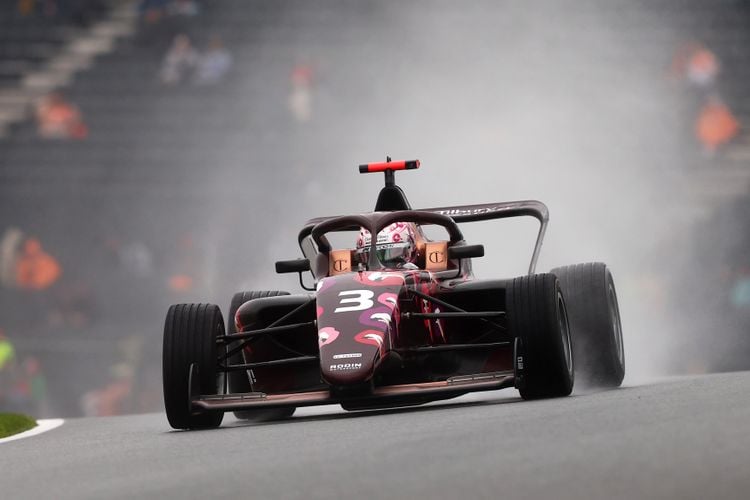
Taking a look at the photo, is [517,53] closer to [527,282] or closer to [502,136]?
[502,136]

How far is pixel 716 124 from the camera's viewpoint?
25484 millimetres

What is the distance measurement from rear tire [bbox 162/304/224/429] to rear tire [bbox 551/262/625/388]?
10.1 ft

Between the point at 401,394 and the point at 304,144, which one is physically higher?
the point at 304,144

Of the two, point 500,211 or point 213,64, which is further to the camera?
point 213,64

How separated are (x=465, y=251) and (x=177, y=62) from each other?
57.2 ft


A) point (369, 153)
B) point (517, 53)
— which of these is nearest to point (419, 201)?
point (369, 153)

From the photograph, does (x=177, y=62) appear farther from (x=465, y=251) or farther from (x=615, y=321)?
(x=465, y=251)

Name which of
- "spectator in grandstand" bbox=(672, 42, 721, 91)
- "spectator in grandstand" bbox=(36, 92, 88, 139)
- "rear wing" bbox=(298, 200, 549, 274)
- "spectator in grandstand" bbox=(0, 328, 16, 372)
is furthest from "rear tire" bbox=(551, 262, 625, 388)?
"spectator in grandstand" bbox=(36, 92, 88, 139)

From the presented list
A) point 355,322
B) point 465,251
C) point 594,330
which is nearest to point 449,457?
point 355,322

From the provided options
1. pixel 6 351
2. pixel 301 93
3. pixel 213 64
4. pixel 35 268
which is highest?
pixel 213 64

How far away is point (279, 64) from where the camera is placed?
1062 inches

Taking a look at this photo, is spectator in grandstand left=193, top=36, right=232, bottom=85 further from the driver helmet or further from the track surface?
the track surface

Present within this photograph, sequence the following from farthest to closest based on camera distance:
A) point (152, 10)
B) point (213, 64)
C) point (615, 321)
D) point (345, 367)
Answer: point (152, 10) < point (213, 64) < point (615, 321) < point (345, 367)

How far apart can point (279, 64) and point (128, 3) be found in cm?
333
